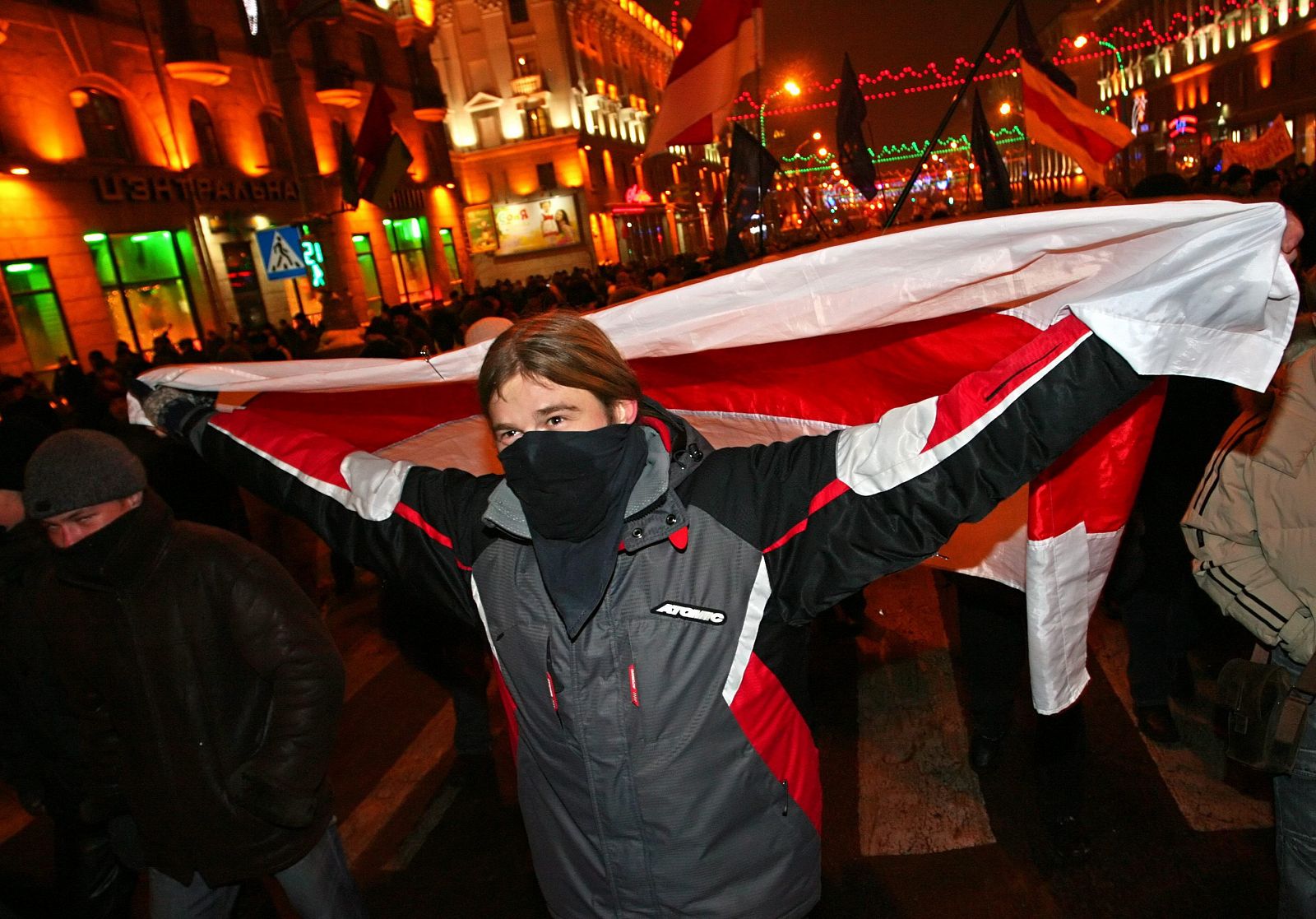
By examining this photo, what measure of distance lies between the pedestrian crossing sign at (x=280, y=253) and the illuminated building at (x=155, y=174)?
78cm

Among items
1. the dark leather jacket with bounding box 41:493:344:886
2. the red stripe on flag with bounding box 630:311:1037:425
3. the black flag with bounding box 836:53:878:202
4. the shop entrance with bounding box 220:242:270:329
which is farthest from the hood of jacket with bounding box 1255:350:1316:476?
the shop entrance with bounding box 220:242:270:329

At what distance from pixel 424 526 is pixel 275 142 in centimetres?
2713

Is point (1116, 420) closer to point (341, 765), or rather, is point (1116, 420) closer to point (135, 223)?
point (341, 765)

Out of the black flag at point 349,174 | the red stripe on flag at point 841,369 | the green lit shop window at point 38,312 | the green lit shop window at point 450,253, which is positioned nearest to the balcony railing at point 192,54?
the green lit shop window at point 38,312

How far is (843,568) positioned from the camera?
5.95ft

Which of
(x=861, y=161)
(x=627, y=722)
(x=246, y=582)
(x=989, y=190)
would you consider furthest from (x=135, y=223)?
(x=627, y=722)

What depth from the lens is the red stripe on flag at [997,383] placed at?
62.3 inches

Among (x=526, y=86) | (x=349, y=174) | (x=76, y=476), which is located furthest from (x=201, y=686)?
(x=526, y=86)

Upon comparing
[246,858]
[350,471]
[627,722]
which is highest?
[350,471]

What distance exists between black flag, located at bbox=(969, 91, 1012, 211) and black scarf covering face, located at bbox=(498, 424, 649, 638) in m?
8.78

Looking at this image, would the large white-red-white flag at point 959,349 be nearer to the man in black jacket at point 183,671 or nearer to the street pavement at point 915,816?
the man in black jacket at point 183,671

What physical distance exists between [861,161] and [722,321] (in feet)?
33.8

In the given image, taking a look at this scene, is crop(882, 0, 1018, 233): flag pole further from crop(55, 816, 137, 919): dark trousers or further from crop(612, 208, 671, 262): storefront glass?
crop(612, 208, 671, 262): storefront glass

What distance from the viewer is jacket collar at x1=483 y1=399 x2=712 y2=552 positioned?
5.99 feet
